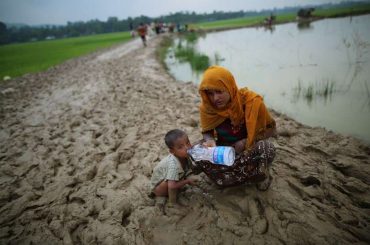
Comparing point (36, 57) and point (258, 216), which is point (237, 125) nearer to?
point (258, 216)

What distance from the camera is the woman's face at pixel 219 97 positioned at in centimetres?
214

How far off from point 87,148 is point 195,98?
2729mm

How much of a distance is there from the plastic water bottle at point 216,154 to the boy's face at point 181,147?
0.08 meters

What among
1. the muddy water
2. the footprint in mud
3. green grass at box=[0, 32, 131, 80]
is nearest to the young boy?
the footprint in mud

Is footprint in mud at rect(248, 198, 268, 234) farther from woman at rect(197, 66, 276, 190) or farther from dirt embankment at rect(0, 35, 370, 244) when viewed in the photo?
woman at rect(197, 66, 276, 190)

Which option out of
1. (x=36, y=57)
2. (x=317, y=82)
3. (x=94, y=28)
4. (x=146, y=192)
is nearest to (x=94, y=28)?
(x=94, y=28)

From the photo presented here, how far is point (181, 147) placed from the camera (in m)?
2.25

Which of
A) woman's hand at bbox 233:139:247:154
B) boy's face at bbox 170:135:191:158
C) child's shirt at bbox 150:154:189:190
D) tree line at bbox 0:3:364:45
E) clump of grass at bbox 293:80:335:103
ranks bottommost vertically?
clump of grass at bbox 293:80:335:103

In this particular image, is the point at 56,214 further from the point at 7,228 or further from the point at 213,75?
the point at 213,75

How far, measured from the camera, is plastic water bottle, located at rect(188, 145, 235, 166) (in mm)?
2066

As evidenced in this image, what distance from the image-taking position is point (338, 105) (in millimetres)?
4961

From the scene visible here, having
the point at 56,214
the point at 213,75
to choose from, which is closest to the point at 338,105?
the point at 213,75

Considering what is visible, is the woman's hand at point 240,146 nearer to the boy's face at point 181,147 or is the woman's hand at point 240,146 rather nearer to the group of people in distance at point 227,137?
the group of people in distance at point 227,137

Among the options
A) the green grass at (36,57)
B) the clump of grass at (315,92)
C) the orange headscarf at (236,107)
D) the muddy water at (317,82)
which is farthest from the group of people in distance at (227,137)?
the green grass at (36,57)
